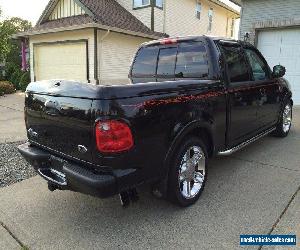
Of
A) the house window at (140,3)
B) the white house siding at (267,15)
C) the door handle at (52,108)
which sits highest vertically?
the house window at (140,3)

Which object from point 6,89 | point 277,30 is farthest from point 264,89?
point 6,89

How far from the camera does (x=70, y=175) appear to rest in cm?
284

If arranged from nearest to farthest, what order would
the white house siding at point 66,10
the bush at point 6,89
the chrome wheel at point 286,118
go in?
the chrome wheel at point 286,118 < the white house siding at point 66,10 < the bush at point 6,89

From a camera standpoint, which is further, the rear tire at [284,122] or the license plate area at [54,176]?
the rear tire at [284,122]

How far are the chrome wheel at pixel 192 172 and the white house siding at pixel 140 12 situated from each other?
1435 cm

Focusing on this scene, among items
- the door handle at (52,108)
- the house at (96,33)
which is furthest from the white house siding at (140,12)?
the door handle at (52,108)

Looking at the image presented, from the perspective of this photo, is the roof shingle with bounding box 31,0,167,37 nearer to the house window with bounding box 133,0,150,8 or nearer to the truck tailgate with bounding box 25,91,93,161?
the house window with bounding box 133,0,150,8

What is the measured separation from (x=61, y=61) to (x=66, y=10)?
10.4 feet

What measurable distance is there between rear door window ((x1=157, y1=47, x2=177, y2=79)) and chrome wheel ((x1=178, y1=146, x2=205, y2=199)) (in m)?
1.24

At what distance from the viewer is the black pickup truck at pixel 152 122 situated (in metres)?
2.70

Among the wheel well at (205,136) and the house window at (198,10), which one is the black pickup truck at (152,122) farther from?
the house window at (198,10)

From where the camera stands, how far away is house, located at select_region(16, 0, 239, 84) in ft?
46.3

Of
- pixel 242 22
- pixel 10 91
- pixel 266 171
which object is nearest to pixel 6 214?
pixel 266 171

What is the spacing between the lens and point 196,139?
3.56 metres
